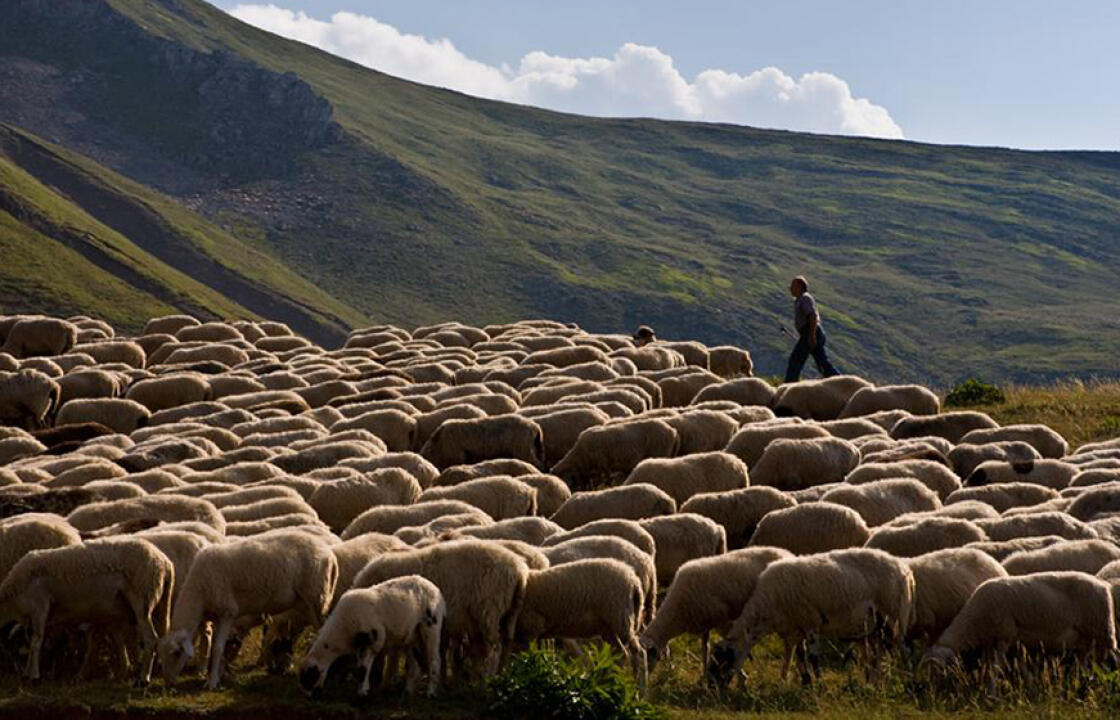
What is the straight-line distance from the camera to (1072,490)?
59.7 ft

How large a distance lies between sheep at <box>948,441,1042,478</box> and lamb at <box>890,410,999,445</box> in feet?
6.07

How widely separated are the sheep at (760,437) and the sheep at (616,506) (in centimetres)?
424

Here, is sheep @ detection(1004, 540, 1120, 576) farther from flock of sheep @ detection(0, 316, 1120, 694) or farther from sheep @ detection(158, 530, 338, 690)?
sheep @ detection(158, 530, 338, 690)

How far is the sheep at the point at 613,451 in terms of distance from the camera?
74.7 ft

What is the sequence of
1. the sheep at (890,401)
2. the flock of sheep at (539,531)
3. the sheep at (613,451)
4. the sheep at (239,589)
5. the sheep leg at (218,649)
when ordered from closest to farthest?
the sheep leg at (218,649) < the flock of sheep at (539,531) < the sheep at (239,589) < the sheep at (613,451) < the sheep at (890,401)

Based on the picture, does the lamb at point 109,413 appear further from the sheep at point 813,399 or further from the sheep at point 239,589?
the sheep at point 239,589

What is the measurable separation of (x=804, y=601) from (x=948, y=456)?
901 centimetres

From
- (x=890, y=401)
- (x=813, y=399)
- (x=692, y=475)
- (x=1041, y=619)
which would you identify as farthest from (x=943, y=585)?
(x=813, y=399)

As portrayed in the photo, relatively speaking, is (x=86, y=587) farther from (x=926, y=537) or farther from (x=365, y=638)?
(x=926, y=537)

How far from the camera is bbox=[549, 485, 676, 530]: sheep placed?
17750 mm

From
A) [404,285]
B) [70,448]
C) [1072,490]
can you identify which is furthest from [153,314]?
[1072,490]

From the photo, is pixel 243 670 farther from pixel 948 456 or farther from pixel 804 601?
pixel 948 456

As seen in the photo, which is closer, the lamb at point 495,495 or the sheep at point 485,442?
the lamb at point 495,495

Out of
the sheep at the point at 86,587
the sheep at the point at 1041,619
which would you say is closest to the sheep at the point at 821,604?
the sheep at the point at 1041,619
